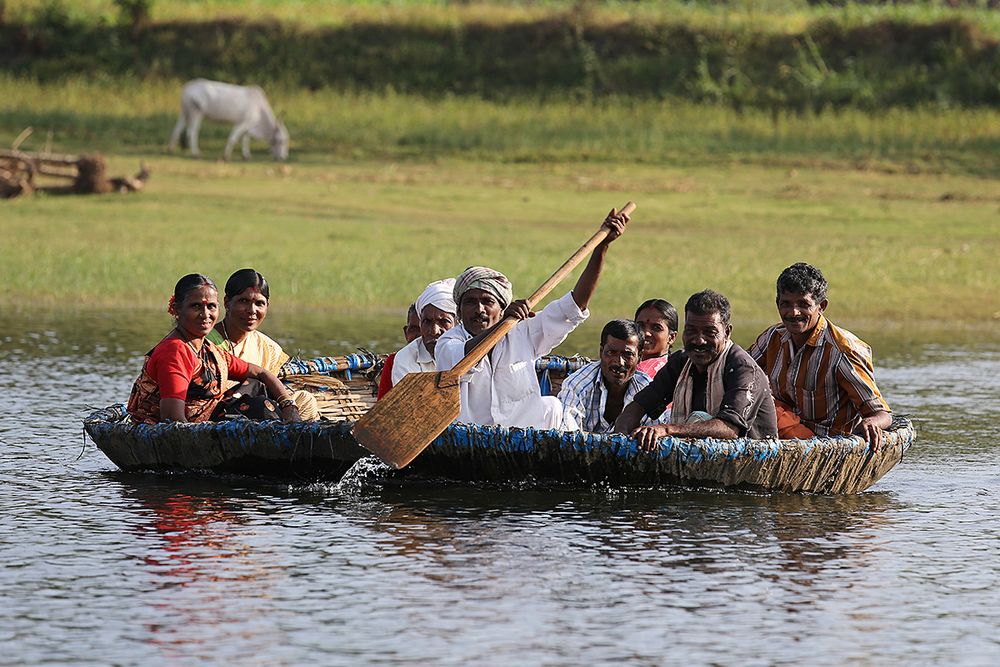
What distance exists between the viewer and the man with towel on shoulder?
8820 mm

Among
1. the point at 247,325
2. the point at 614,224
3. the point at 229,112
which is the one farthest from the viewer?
the point at 229,112

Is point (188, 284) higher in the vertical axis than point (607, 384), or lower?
higher

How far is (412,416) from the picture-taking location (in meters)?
8.06

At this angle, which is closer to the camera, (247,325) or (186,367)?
(186,367)

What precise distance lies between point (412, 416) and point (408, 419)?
26mm

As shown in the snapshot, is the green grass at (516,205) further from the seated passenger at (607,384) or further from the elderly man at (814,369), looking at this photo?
the elderly man at (814,369)

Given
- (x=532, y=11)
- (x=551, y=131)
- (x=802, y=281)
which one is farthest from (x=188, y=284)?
(x=532, y=11)

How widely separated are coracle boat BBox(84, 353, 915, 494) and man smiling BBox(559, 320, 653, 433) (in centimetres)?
60

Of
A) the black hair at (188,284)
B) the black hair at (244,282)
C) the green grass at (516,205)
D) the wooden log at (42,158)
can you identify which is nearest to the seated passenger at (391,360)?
the black hair at (244,282)

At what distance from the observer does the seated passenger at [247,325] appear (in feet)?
29.7

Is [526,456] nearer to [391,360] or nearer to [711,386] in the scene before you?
[711,386]

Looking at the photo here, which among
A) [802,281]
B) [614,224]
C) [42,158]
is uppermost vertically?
[42,158]

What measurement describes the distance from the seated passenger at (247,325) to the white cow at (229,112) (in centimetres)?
1666

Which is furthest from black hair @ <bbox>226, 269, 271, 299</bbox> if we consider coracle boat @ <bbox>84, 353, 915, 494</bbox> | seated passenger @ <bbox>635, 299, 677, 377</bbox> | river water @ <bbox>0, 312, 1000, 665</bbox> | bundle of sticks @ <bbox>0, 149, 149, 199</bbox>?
bundle of sticks @ <bbox>0, 149, 149, 199</bbox>
